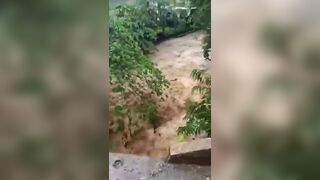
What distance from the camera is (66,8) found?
818mm

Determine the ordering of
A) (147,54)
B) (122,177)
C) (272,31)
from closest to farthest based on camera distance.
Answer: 1. (272,31)
2. (122,177)
3. (147,54)

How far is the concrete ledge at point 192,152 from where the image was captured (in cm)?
219

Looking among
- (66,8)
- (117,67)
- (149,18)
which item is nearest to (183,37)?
(149,18)

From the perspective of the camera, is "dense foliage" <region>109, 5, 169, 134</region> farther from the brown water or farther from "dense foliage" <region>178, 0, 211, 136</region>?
"dense foliage" <region>178, 0, 211, 136</region>

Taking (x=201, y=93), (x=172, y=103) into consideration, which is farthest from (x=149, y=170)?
(x=201, y=93)

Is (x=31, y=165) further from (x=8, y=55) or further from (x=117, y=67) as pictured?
(x=117, y=67)

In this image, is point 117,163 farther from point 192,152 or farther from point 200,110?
point 200,110

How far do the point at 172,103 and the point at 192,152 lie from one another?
0.97 ft

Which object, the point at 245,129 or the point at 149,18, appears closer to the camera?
the point at 245,129

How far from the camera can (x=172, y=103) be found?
2.35m

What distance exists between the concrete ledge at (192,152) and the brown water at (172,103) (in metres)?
0.06

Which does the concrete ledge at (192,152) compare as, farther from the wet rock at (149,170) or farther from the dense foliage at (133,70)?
the dense foliage at (133,70)

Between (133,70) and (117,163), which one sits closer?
(117,163)

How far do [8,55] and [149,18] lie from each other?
5.10ft
